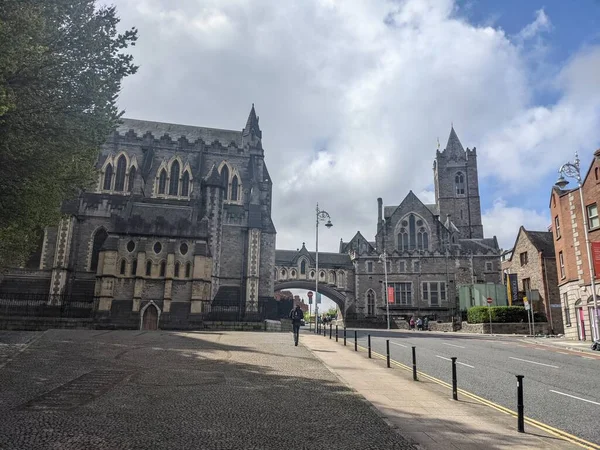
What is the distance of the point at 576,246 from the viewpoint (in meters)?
27.5

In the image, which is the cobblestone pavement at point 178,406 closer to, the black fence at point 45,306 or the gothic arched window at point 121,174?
the black fence at point 45,306

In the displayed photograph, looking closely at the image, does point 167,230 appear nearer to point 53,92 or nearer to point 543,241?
point 53,92

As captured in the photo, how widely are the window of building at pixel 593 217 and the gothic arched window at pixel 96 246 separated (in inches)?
1362

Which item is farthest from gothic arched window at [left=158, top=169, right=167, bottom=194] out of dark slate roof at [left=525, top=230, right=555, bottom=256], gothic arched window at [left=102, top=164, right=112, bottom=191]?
dark slate roof at [left=525, top=230, right=555, bottom=256]

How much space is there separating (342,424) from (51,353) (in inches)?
404

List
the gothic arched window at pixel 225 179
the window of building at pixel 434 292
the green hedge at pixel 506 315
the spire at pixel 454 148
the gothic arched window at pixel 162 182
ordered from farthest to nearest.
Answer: the spire at pixel 454 148, the window of building at pixel 434 292, the gothic arched window at pixel 225 179, the gothic arched window at pixel 162 182, the green hedge at pixel 506 315

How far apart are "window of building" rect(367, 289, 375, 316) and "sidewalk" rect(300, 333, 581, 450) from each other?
45922mm

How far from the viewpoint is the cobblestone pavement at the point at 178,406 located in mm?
5215

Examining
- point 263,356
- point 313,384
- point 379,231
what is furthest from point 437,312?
point 313,384

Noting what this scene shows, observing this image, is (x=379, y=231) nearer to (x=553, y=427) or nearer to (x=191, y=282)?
(x=191, y=282)

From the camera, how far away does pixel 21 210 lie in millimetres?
12289

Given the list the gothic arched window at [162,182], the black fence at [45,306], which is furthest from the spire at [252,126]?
the black fence at [45,306]

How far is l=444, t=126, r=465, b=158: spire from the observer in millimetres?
77812

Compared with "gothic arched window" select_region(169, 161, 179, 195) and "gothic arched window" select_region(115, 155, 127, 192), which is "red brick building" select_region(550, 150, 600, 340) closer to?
"gothic arched window" select_region(169, 161, 179, 195)
